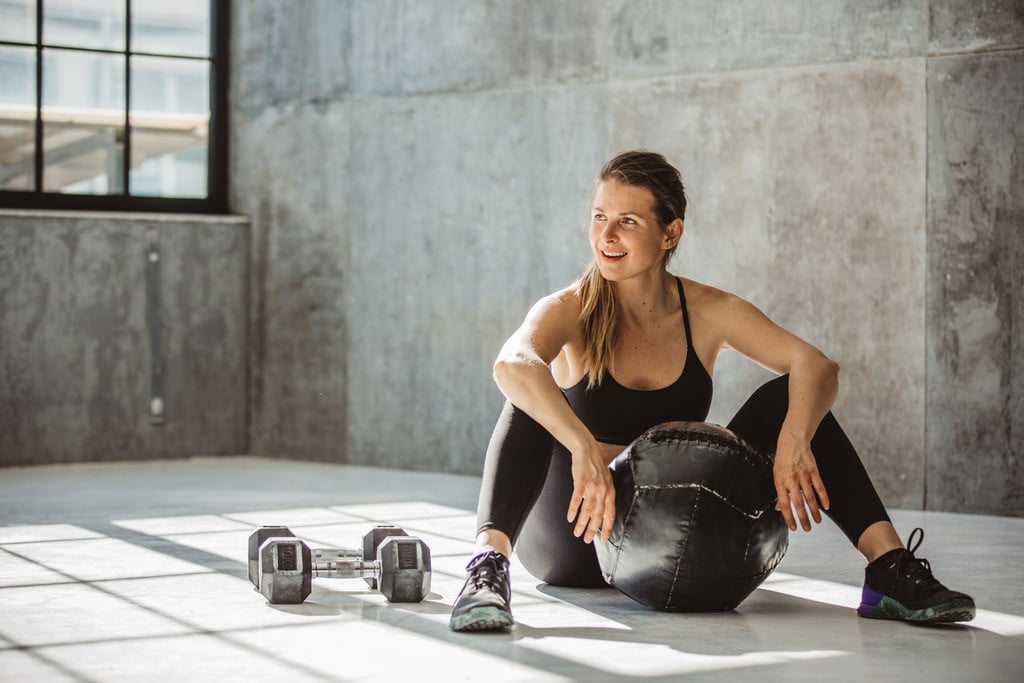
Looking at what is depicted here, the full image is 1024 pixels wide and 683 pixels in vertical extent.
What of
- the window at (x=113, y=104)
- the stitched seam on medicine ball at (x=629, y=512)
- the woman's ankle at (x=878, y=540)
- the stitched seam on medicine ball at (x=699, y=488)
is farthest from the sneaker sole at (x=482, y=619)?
the window at (x=113, y=104)

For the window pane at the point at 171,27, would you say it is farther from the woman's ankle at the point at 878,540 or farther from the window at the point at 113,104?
the woman's ankle at the point at 878,540

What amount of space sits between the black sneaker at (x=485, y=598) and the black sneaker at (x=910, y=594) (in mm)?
842

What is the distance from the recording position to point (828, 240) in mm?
5785

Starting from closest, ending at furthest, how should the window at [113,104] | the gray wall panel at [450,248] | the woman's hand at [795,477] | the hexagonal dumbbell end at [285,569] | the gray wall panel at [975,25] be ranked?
the woman's hand at [795,477], the hexagonal dumbbell end at [285,569], the gray wall panel at [975,25], the gray wall panel at [450,248], the window at [113,104]

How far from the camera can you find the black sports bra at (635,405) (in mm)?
3445

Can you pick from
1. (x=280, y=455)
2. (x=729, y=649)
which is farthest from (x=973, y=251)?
(x=280, y=455)

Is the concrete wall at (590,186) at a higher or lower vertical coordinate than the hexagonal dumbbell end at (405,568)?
higher

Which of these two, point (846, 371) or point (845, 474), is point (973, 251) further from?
point (845, 474)

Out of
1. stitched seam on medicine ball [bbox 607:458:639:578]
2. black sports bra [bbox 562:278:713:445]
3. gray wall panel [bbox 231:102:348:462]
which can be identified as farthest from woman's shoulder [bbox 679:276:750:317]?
gray wall panel [bbox 231:102:348:462]

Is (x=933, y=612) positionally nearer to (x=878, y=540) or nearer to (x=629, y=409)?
(x=878, y=540)

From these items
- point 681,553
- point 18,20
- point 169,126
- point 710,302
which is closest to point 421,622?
point 681,553

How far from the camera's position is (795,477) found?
315 centimetres

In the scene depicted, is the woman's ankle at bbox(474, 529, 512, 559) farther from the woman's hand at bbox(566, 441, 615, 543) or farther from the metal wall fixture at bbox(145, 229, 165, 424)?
the metal wall fixture at bbox(145, 229, 165, 424)

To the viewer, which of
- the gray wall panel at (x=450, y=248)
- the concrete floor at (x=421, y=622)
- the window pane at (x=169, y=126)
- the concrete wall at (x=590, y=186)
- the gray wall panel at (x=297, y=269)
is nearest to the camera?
the concrete floor at (x=421, y=622)
